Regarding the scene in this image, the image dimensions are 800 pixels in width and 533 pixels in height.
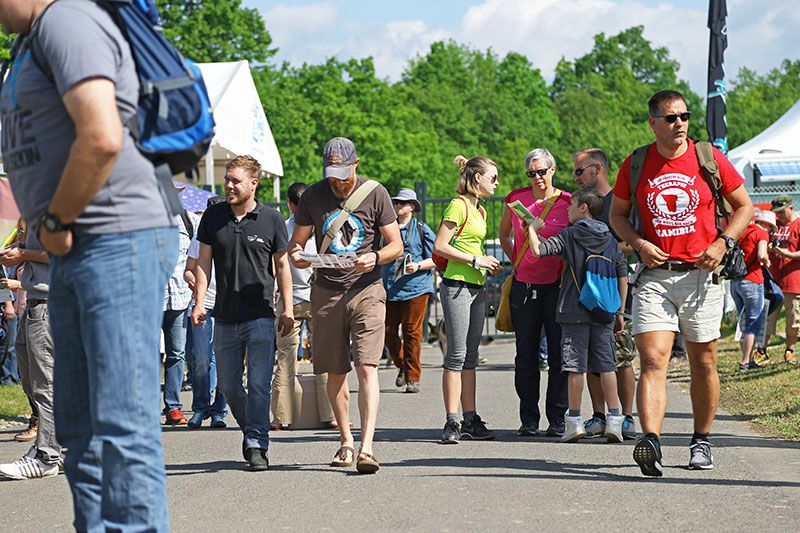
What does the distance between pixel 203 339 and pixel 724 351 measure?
336 inches

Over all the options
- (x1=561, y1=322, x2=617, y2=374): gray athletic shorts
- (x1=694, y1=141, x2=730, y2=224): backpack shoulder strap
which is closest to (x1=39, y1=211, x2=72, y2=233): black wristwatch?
(x1=694, y1=141, x2=730, y2=224): backpack shoulder strap

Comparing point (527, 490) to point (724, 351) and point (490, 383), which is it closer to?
point (490, 383)

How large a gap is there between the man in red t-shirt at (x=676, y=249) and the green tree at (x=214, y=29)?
4945 cm

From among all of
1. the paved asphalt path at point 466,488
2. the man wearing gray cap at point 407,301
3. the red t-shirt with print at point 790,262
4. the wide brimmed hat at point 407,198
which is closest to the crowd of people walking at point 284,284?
the paved asphalt path at point 466,488

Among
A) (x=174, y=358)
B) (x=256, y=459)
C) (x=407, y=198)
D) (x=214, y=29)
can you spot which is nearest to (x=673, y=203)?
(x=256, y=459)

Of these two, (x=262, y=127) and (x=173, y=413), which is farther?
(x=262, y=127)

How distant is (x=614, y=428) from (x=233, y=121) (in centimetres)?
1428

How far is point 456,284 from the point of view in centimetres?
991

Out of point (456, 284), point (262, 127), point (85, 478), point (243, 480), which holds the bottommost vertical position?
point (243, 480)

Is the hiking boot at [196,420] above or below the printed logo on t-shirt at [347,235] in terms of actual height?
below

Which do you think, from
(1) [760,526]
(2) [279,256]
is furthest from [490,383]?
(1) [760,526]

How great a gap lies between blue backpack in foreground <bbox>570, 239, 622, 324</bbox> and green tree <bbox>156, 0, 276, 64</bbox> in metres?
47.9

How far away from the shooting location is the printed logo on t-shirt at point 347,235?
8.50 meters

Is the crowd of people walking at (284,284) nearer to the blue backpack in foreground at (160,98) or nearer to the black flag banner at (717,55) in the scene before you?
the blue backpack in foreground at (160,98)
